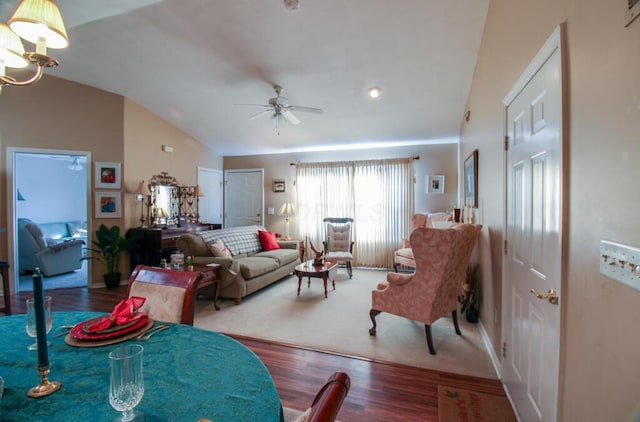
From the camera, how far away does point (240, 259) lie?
432 cm

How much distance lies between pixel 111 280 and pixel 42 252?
1584 millimetres

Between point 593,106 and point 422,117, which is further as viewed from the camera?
point 422,117

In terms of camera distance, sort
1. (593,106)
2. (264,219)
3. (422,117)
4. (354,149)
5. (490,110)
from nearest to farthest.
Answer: (593,106)
(490,110)
(422,117)
(354,149)
(264,219)

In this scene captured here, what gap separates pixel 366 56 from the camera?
11.3 ft

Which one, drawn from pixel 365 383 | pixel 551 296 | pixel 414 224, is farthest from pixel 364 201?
pixel 551 296

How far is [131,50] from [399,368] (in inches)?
178

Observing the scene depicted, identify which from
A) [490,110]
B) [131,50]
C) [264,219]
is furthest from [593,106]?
[264,219]

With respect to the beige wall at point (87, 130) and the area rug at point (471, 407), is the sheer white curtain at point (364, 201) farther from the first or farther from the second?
the area rug at point (471, 407)

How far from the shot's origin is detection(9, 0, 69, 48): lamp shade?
1392 mm

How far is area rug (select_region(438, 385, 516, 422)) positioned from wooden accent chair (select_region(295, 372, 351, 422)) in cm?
163

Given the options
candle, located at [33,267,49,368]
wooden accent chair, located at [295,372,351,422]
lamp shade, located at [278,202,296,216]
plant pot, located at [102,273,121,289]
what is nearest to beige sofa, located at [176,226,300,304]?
lamp shade, located at [278,202,296,216]

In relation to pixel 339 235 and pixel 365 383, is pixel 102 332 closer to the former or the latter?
pixel 365 383

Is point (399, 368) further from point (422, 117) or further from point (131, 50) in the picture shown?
point (131, 50)

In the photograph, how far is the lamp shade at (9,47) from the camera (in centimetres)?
164
